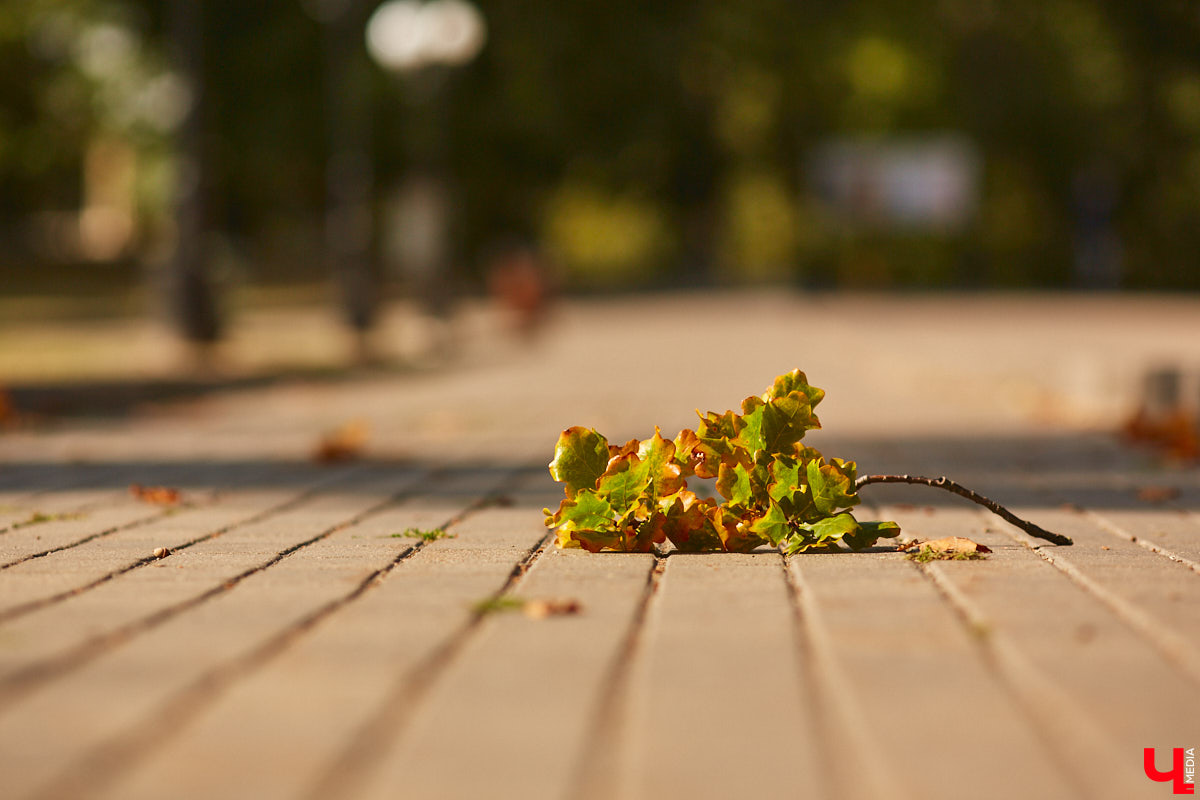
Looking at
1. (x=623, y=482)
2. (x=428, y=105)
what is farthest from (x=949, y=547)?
(x=428, y=105)

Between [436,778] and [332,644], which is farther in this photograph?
[332,644]

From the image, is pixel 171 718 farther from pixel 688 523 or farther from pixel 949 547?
pixel 949 547

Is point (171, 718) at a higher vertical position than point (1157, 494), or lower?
lower

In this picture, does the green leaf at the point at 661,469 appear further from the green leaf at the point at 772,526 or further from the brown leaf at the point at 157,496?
the brown leaf at the point at 157,496

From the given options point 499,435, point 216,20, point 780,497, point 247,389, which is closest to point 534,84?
point 216,20

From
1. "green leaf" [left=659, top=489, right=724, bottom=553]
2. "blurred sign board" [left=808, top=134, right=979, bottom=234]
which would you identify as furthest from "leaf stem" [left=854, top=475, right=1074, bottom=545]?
"blurred sign board" [left=808, top=134, right=979, bottom=234]

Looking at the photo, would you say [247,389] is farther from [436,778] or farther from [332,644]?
[436,778]

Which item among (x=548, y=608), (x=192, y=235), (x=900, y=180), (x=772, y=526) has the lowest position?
(x=548, y=608)
